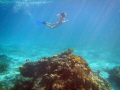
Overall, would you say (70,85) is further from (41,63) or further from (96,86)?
(41,63)

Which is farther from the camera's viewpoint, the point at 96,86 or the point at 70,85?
the point at 96,86

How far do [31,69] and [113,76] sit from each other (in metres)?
7.91

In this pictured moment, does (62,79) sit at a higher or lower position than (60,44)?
lower

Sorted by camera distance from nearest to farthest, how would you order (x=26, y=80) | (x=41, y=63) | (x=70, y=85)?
(x=70, y=85) → (x=26, y=80) → (x=41, y=63)

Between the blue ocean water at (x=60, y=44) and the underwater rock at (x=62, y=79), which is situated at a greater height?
the blue ocean water at (x=60, y=44)

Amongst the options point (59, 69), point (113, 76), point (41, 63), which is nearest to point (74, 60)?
point (59, 69)

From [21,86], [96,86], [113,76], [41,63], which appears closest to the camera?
[96,86]

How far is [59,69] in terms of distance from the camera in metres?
6.62

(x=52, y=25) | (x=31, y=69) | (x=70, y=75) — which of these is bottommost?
(x=70, y=75)

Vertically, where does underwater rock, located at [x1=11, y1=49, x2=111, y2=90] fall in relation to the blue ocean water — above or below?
below

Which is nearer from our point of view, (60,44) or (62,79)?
(62,79)

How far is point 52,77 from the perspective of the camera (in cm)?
611

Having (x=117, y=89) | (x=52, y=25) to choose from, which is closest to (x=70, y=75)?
(x=117, y=89)

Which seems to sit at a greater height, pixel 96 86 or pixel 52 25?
pixel 52 25
